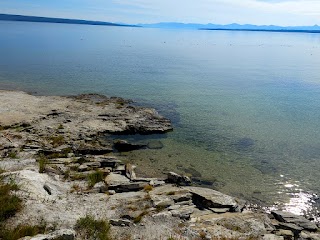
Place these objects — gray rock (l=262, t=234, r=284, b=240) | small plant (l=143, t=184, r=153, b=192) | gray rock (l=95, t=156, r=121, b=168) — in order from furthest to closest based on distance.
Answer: gray rock (l=95, t=156, r=121, b=168), small plant (l=143, t=184, r=153, b=192), gray rock (l=262, t=234, r=284, b=240)

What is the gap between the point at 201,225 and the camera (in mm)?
18688

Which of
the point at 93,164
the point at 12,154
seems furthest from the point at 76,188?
the point at 12,154

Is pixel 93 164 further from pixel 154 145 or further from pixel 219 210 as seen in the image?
pixel 219 210

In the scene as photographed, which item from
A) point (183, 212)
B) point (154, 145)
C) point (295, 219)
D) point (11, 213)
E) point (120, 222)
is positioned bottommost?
point (154, 145)

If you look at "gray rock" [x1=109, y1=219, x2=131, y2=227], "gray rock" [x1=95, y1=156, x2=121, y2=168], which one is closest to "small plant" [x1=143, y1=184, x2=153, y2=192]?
"gray rock" [x1=95, y1=156, x2=121, y2=168]

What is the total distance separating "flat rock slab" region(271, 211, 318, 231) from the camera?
69.2ft

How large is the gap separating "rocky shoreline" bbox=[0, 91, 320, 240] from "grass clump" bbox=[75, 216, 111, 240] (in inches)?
16.9

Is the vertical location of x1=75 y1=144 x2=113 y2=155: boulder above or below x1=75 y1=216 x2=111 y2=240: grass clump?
below

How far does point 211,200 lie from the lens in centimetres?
2222

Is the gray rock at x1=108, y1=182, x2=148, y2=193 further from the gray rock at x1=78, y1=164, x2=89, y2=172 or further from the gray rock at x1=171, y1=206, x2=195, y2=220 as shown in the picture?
the gray rock at x1=171, y1=206, x2=195, y2=220

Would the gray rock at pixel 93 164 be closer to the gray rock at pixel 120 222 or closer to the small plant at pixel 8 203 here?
the small plant at pixel 8 203

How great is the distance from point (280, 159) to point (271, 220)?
1248 cm

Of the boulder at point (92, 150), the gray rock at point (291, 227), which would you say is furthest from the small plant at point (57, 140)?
the gray rock at point (291, 227)

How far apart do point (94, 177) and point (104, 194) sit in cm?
301
